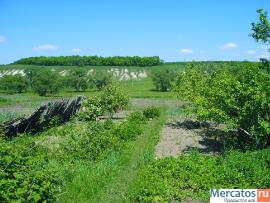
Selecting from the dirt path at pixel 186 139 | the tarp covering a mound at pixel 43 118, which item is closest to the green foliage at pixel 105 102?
the tarp covering a mound at pixel 43 118

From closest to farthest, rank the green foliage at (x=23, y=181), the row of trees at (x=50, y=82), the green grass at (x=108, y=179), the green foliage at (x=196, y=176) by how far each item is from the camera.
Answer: the green foliage at (x=23, y=181), the green foliage at (x=196, y=176), the green grass at (x=108, y=179), the row of trees at (x=50, y=82)

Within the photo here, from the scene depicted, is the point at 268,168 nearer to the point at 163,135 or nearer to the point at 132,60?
the point at 163,135

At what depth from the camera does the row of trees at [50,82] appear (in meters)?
75.5

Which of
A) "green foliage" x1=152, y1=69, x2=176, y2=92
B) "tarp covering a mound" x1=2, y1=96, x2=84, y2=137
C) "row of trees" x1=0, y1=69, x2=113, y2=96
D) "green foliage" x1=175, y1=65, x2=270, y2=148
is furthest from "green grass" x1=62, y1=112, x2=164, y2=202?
"green foliage" x1=152, y1=69, x2=176, y2=92

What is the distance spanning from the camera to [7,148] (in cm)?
1099

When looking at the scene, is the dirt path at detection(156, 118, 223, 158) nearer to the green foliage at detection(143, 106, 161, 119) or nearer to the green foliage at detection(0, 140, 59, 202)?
the green foliage at detection(143, 106, 161, 119)

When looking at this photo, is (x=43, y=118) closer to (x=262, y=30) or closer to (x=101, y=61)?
(x=262, y=30)

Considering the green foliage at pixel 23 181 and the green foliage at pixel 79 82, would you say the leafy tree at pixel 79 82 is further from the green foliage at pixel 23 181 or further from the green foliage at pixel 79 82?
the green foliage at pixel 23 181

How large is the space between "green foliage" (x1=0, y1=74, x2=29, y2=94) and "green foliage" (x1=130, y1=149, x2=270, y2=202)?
7250cm

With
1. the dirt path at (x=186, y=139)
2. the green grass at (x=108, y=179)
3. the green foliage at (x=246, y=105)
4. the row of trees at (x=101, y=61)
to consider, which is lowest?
the dirt path at (x=186, y=139)

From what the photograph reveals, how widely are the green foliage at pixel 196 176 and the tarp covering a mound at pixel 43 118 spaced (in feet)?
29.1

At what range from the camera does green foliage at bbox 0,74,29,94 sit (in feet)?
272

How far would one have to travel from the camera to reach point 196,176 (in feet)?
→ 42.8

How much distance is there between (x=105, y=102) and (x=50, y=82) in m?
46.4
